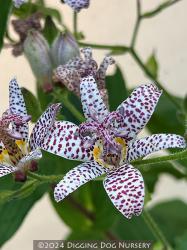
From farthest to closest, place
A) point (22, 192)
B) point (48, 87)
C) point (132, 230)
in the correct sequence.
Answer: point (132, 230)
point (48, 87)
point (22, 192)

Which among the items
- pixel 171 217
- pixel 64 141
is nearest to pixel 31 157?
pixel 64 141

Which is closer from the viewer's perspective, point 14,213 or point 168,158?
point 168,158

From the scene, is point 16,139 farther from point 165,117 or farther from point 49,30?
point 165,117

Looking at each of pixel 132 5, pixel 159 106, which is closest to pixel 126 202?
pixel 159 106

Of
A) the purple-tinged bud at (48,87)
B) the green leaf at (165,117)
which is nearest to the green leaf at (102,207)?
the green leaf at (165,117)

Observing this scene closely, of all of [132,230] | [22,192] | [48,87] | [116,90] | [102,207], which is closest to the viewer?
[22,192]

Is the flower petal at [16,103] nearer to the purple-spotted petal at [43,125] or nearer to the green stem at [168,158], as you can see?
the purple-spotted petal at [43,125]
